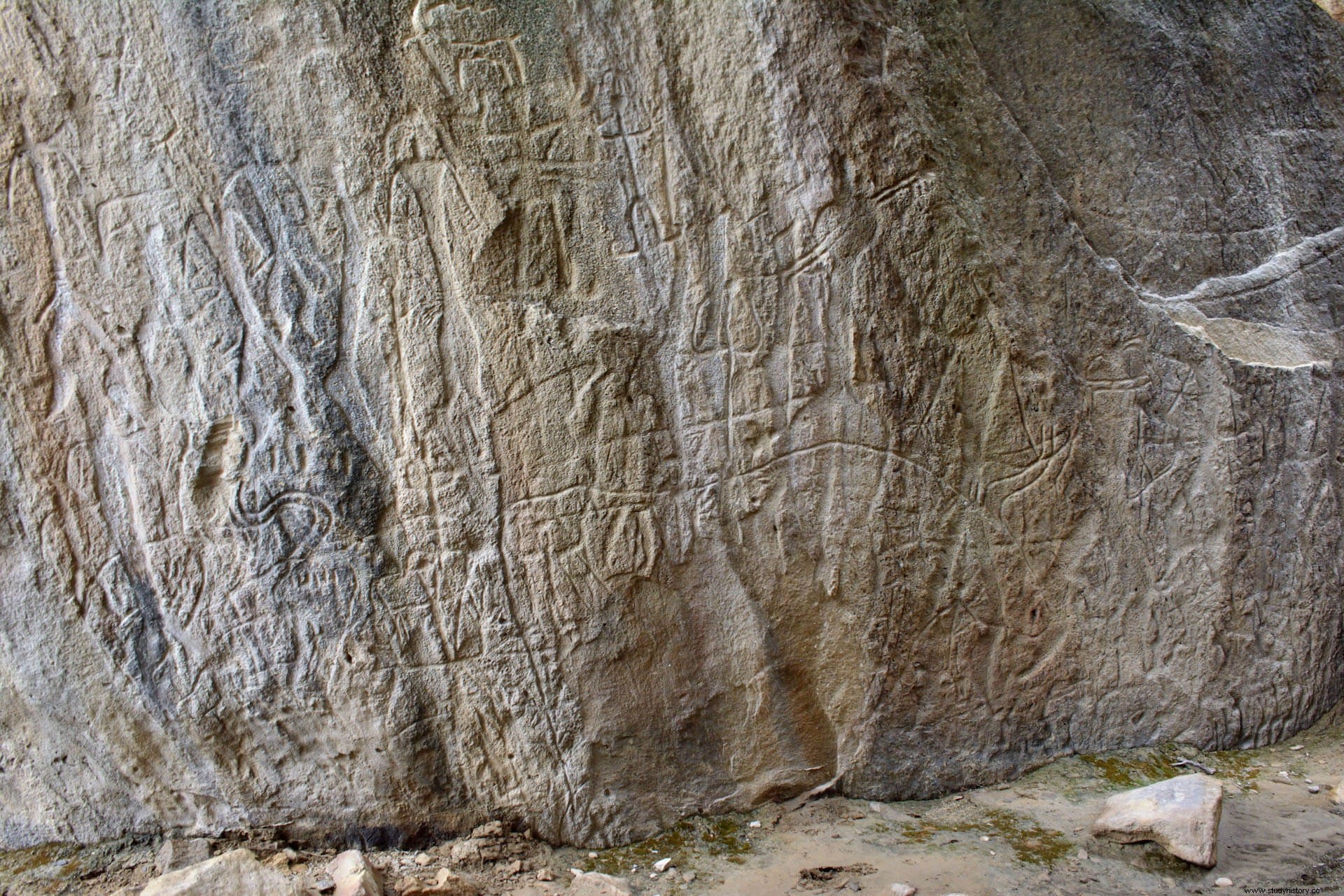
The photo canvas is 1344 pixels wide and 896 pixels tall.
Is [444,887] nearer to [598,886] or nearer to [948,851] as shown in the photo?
[598,886]

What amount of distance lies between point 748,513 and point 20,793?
7.51 feet

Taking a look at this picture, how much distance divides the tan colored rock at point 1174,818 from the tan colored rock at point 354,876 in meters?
1.94

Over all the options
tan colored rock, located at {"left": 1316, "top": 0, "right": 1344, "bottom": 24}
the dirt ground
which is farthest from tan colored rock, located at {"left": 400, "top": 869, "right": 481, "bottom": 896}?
tan colored rock, located at {"left": 1316, "top": 0, "right": 1344, "bottom": 24}

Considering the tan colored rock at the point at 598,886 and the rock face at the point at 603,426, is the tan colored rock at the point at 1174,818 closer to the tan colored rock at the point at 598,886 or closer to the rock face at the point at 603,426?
the rock face at the point at 603,426

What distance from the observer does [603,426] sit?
2.48 metres

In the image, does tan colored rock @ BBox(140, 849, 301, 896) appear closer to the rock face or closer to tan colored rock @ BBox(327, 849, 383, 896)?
tan colored rock @ BBox(327, 849, 383, 896)

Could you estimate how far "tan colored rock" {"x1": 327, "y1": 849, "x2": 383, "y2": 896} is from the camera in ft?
7.39

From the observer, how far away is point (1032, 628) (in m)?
2.71

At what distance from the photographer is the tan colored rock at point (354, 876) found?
7.39ft

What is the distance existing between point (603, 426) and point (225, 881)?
150 cm

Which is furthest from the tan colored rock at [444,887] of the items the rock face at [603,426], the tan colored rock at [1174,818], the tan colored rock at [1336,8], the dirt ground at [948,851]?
the tan colored rock at [1336,8]

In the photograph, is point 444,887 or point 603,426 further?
point 603,426

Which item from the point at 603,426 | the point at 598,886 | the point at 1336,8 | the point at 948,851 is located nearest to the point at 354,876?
the point at 598,886

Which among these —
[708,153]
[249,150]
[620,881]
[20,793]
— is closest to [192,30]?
[249,150]
